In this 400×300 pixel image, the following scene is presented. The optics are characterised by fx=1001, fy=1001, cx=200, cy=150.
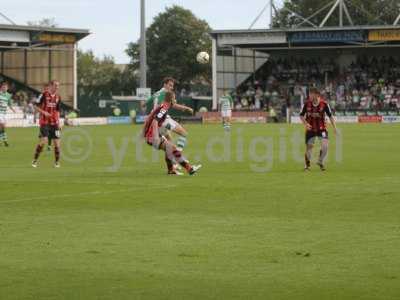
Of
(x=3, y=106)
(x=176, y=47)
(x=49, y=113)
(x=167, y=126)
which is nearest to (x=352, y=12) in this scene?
(x=176, y=47)

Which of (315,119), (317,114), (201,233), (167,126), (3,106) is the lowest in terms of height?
(201,233)

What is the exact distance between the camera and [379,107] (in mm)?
68938

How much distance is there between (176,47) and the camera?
11938 centimetres

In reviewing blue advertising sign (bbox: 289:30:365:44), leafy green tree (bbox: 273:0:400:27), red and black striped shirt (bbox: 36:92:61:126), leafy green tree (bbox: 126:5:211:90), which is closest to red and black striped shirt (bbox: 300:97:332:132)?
red and black striped shirt (bbox: 36:92:61:126)

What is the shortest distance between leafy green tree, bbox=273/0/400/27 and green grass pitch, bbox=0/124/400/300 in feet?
290

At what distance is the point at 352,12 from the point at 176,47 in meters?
21.3

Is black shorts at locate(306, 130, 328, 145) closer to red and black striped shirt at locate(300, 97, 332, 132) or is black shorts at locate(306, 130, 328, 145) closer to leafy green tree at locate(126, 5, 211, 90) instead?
red and black striped shirt at locate(300, 97, 332, 132)

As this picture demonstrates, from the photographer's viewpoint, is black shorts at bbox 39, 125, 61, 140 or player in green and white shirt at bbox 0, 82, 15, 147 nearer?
black shorts at bbox 39, 125, 61, 140

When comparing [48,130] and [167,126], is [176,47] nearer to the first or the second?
[48,130]

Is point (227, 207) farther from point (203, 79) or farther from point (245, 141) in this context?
point (203, 79)

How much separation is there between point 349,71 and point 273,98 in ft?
23.7

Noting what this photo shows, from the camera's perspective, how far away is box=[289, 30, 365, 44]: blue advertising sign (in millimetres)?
71312

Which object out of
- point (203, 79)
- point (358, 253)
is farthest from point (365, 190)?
point (203, 79)

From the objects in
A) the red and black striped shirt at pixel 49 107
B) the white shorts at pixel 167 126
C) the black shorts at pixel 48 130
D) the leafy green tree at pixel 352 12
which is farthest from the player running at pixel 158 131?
the leafy green tree at pixel 352 12
